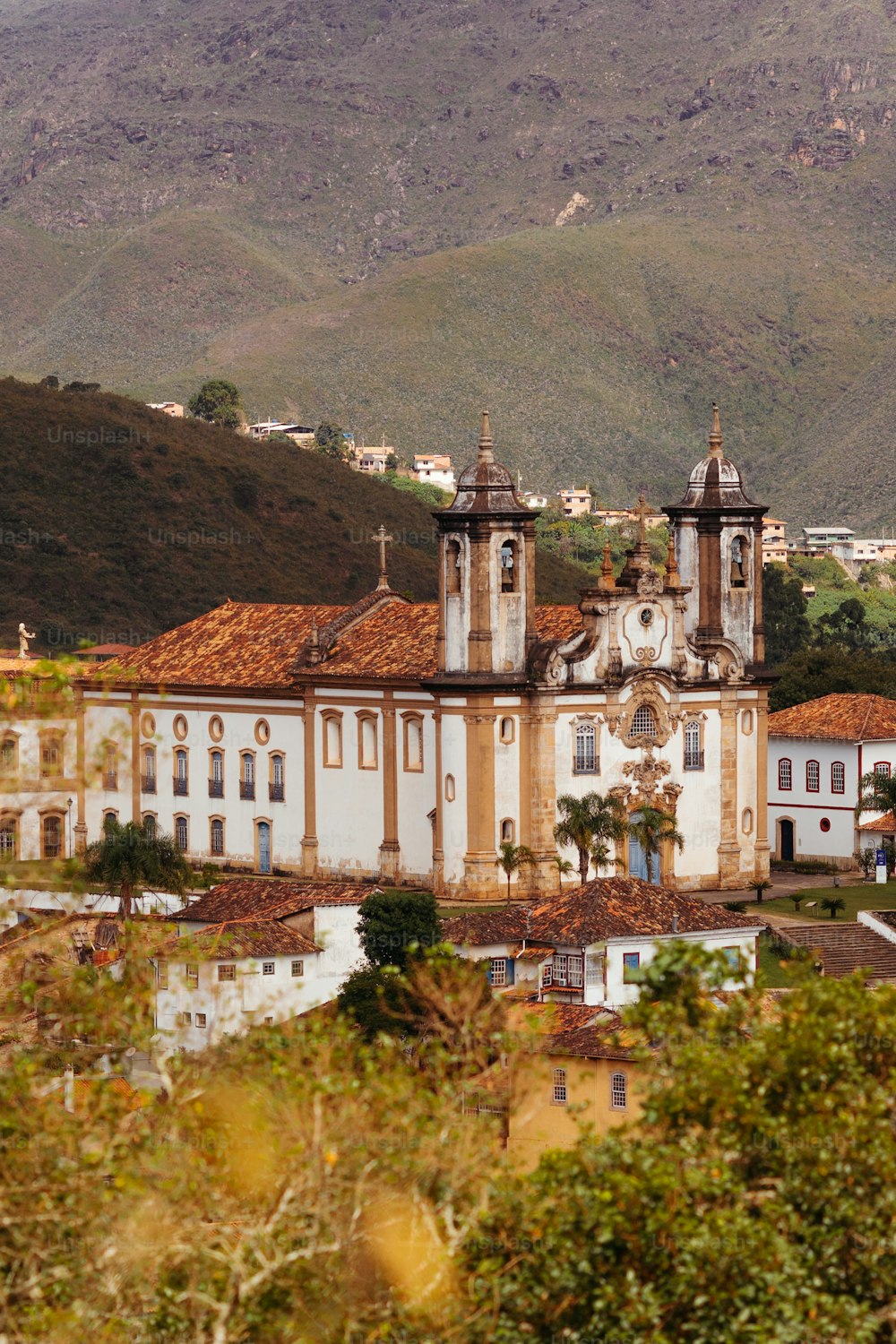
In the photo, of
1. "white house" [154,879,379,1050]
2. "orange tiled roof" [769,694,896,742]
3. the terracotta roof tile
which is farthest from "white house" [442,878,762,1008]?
"orange tiled roof" [769,694,896,742]

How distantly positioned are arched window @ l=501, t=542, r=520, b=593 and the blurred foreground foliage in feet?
114

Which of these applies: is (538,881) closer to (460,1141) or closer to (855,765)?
(855,765)

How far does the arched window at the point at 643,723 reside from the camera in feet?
221

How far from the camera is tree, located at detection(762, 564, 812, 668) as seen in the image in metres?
119

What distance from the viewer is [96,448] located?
420ft

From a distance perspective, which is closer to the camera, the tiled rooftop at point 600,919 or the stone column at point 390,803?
the tiled rooftop at point 600,919

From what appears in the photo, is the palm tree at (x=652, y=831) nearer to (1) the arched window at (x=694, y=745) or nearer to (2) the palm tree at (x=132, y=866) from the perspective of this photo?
(1) the arched window at (x=694, y=745)

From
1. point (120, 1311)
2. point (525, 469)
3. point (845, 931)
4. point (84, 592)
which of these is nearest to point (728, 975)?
point (120, 1311)

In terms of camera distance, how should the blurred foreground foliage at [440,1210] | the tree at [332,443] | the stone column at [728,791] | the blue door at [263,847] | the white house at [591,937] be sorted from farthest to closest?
the tree at [332,443] < the blue door at [263,847] < the stone column at [728,791] < the white house at [591,937] < the blurred foreground foliage at [440,1210]

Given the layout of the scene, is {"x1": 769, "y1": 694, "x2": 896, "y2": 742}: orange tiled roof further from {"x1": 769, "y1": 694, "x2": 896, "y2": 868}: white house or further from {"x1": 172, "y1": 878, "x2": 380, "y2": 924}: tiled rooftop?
{"x1": 172, "y1": 878, "x2": 380, "y2": 924}: tiled rooftop

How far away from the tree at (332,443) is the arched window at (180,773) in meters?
91.0

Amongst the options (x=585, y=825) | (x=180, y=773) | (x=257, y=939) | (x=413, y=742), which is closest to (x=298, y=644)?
Answer: (x=180, y=773)

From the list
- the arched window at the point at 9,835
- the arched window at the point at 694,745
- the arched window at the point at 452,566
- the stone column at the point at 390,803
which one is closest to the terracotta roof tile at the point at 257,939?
the stone column at the point at 390,803

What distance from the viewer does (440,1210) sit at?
2908cm
